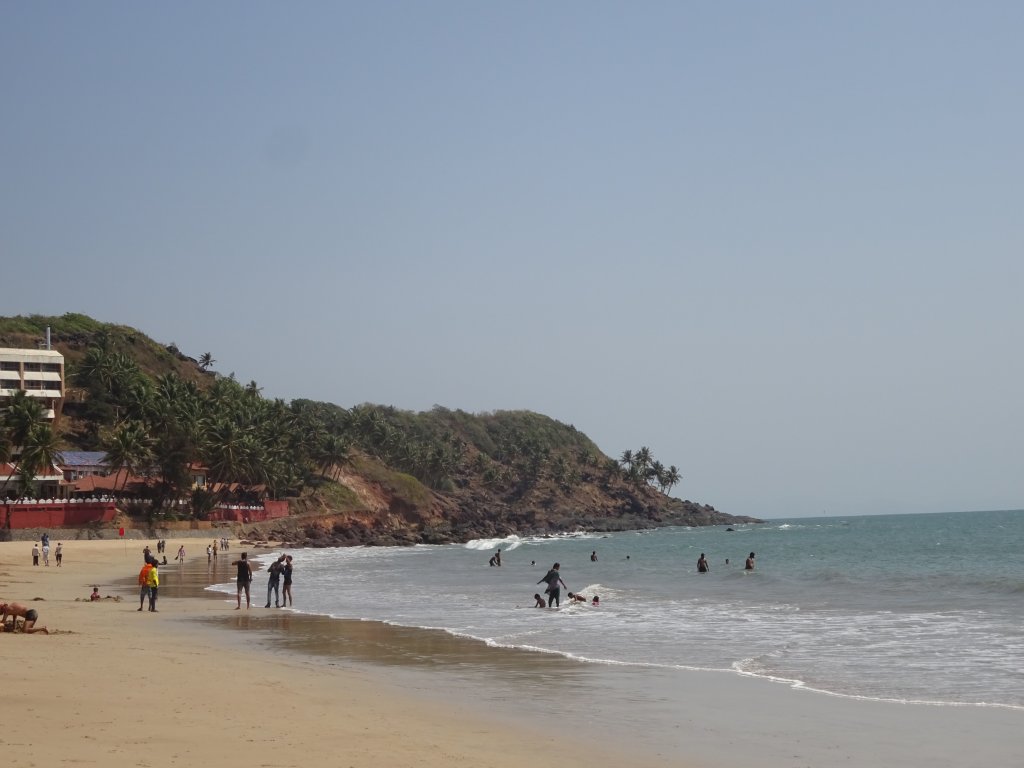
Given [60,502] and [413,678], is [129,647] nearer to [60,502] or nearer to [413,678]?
[413,678]

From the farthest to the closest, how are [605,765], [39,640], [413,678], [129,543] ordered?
1. [129,543]
2. [39,640]
3. [413,678]
4. [605,765]

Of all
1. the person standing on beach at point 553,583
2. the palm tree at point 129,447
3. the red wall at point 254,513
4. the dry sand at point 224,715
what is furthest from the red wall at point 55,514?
→ the dry sand at point 224,715

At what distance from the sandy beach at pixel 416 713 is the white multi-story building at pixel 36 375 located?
8405 centimetres

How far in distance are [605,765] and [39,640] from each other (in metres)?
12.8

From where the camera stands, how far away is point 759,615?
30016 millimetres

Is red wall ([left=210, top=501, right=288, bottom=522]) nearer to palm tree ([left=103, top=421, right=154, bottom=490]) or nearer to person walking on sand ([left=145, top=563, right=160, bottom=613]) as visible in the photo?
palm tree ([left=103, top=421, right=154, bottom=490])

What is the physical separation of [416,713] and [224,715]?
2.58 meters

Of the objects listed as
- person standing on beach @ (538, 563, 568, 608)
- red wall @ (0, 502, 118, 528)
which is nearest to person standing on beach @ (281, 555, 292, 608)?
person standing on beach @ (538, 563, 568, 608)

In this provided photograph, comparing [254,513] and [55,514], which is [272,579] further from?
[254,513]

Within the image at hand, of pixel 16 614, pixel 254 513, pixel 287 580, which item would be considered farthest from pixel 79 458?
pixel 16 614

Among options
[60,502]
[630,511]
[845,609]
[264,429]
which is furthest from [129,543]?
[630,511]

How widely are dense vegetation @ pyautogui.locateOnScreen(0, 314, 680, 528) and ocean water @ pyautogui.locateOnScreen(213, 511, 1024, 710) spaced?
27424mm

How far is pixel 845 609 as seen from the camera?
31672 millimetres

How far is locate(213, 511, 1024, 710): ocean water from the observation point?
18656 mm
